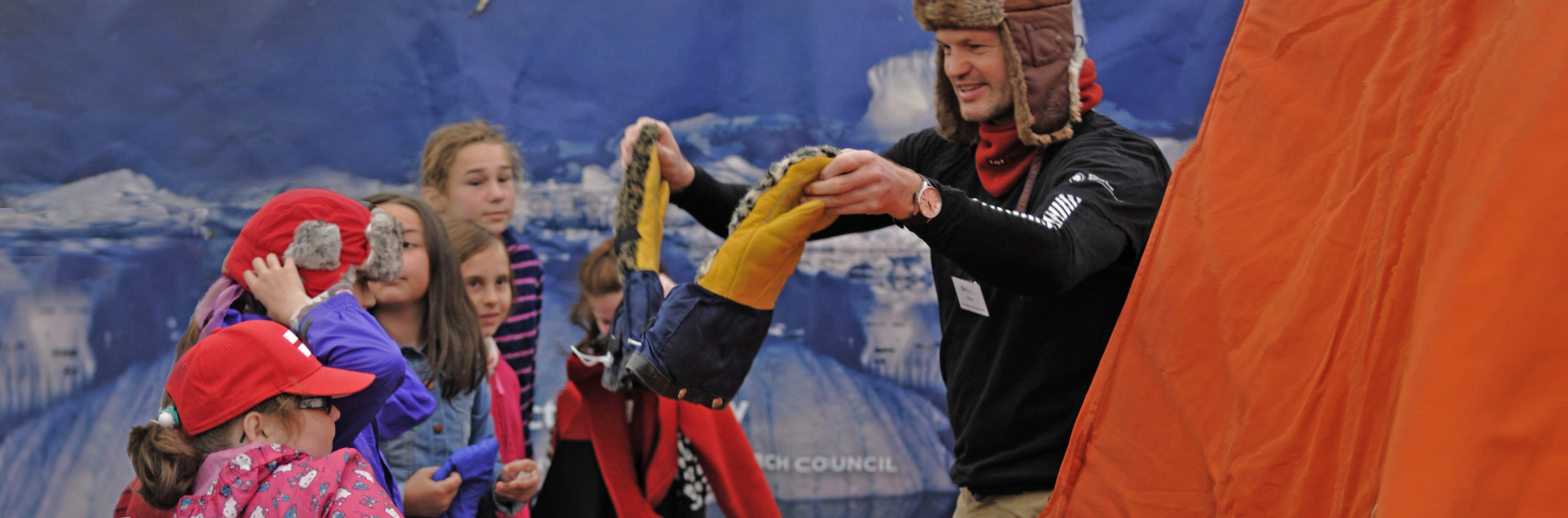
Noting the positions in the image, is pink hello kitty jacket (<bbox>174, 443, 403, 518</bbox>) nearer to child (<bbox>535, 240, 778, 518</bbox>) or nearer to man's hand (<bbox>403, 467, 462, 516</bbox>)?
man's hand (<bbox>403, 467, 462, 516</bbox>)

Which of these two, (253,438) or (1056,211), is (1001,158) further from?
(253,438)

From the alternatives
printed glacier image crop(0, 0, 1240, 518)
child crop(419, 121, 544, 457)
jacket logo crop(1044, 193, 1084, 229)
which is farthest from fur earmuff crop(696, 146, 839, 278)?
printed glacier image crop(0, 0, 1240, 518)

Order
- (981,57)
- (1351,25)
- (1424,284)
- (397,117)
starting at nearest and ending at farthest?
(1424,284) < (1351,25) < (981,57) < (397,117)

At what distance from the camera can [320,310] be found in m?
1.88

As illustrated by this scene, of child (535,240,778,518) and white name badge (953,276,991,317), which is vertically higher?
white name badge (953,276,991,317)

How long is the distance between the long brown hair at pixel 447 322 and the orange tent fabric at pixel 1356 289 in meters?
1.47

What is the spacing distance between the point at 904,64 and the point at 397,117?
1.70m

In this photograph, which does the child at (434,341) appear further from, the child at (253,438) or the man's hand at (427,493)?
the child at (253,438)

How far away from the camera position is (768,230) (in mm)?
1567

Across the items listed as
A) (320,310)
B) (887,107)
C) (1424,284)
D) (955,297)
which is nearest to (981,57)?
(955,297)

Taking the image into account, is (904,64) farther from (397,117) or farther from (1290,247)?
(1290,247)

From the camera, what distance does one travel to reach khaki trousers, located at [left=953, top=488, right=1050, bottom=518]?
1797mm

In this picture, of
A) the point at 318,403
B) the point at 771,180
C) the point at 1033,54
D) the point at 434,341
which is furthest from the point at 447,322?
the point at 1033,54

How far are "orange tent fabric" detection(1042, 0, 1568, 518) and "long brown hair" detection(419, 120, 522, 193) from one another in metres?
2.30
